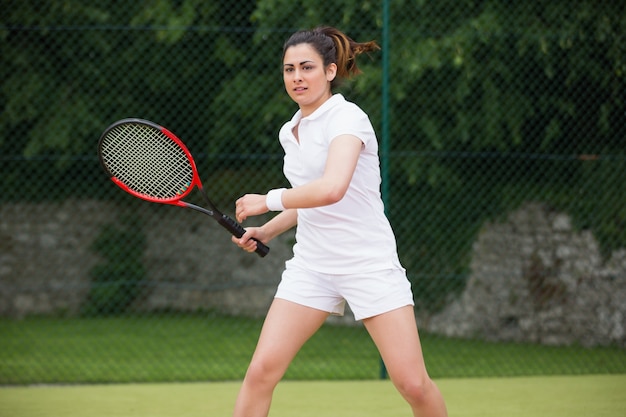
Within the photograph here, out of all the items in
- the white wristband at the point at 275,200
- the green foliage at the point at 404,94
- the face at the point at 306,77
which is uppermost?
the face at the point at 306,77

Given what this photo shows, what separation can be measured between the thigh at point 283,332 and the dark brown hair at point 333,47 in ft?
2.42

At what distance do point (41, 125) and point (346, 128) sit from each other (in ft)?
17.8

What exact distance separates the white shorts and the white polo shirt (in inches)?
1.1

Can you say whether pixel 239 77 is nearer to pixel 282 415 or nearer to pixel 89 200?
pixel 89 200

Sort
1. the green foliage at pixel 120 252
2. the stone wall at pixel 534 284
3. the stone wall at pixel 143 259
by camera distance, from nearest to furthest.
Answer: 1. the stone wall at pixel 534 284
2. the stone wall at pixel 143 259
3. the green foliage at pixel 120 252

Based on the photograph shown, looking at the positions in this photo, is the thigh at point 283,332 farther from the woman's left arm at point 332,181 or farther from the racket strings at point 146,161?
the racket strings at point 146,161

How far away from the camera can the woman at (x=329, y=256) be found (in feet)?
9.78

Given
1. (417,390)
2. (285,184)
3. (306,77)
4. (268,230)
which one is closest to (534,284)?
(285,184)

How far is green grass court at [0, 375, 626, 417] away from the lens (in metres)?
4.65

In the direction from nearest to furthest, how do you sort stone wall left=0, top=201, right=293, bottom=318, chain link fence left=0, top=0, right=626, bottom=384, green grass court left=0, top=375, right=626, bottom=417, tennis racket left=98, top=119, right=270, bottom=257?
tennis racket left=98, top=119, right=270, bottom=257
green grass court left=0, top=375, right=626, bottom=417
chain link fence left=0, top=0, right=626, bottom=384
stone wall left=0, top=201, right=293, bottom=318

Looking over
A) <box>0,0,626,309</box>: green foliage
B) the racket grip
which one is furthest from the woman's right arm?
<box>0,0,626,309</box>: green foliage

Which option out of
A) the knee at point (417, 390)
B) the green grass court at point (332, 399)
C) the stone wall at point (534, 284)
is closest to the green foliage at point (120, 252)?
the stone wall at point (534, 284)

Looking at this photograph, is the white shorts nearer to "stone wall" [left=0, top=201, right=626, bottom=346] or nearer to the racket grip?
the racket grip

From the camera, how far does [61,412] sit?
4602 mm
